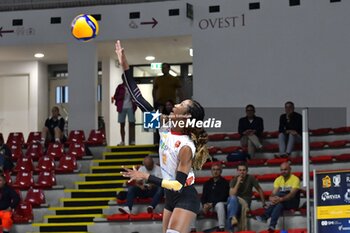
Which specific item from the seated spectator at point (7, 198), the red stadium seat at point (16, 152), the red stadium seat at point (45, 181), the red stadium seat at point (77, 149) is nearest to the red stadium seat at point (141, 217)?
the seated spectator at point (7, 198)

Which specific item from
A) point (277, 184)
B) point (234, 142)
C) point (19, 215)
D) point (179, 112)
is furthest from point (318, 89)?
point (179, 112)

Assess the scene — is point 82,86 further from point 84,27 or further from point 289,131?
point 289,131

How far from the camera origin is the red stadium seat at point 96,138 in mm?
17891

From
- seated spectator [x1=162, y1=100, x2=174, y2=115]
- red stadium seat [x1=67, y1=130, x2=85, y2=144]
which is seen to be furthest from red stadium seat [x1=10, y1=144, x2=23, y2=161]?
seated spectator [x1=162, y1=100, x2=174, y2=115]

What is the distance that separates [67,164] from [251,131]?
449 cm

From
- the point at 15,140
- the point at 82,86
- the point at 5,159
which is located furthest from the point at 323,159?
the point at 15,140

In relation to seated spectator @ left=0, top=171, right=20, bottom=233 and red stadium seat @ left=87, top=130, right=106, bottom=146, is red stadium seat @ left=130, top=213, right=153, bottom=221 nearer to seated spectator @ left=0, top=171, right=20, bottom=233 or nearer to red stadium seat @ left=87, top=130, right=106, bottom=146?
seated spectator @ left=0, top=171, right=20, bottom=233

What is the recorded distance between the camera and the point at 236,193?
42.0 feet

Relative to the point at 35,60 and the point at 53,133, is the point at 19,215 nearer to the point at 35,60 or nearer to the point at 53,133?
the point at 53,133

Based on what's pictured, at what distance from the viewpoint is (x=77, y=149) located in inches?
682

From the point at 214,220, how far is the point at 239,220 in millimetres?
589

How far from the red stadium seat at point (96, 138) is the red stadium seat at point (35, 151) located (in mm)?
1240

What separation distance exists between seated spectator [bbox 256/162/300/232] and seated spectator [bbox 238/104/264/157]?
8.69 feet

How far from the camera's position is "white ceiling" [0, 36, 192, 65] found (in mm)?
18922
